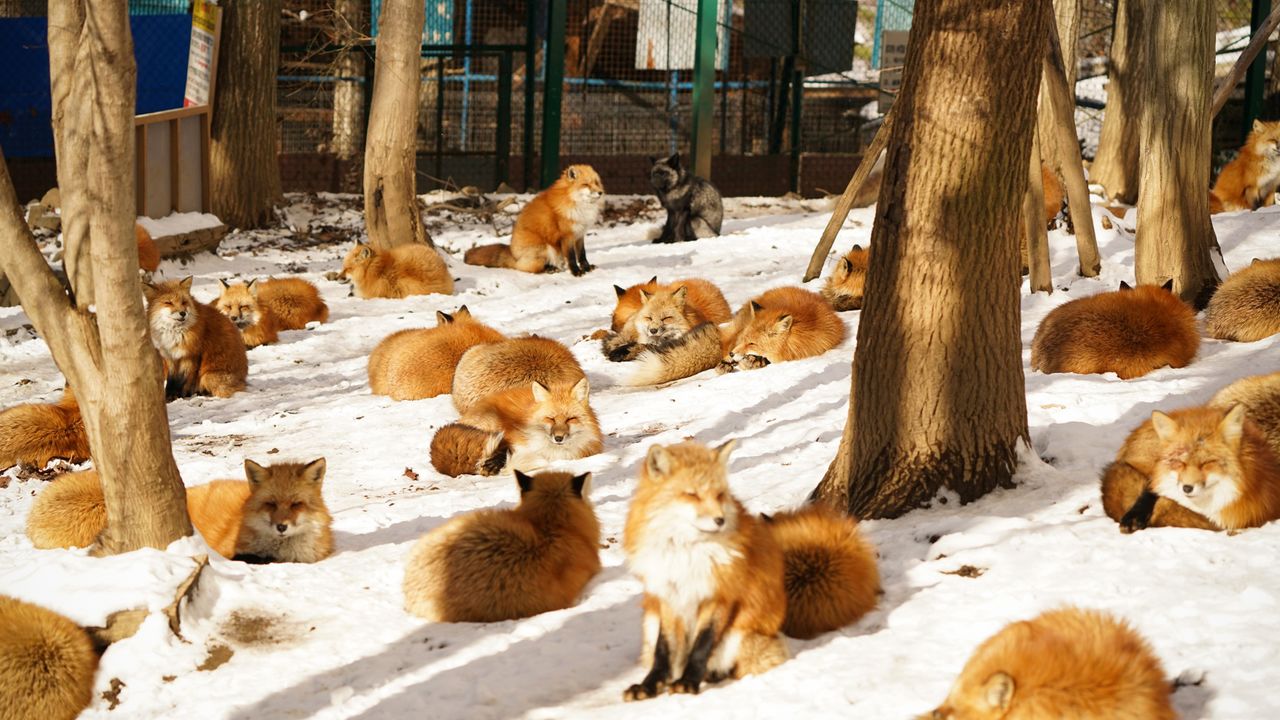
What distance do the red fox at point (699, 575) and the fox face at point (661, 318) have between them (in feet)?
19.4

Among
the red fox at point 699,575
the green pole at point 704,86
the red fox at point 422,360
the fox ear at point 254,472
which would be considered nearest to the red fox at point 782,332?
the red fox at point 422,360

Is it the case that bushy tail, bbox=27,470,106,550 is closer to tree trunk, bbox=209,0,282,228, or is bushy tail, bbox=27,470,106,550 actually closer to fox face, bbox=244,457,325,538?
fox face, bbox=244,457,325,538

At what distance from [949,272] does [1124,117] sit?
9457 millimetres

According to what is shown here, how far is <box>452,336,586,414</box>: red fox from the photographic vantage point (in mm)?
8227

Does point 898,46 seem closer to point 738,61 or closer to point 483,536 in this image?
point 738,61

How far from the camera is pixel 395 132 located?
519 inches

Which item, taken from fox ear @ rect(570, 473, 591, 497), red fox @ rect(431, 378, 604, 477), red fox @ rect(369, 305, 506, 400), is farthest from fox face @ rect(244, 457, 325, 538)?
red fox @ rect(369, 305, 506, 400)

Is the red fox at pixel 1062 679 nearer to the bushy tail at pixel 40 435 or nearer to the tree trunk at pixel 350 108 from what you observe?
the bushy tail at pixel 40 435

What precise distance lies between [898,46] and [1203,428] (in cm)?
1910

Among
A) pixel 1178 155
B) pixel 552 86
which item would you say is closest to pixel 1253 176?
pixel 1178 155

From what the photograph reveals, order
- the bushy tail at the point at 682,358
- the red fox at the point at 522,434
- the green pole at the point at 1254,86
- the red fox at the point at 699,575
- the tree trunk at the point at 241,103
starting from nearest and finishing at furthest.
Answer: the red fox at the point at 699,575, the red fox at the point at 522,434, the bushy tail at the point at 682,358, the tree trunk at the point at 241,103, the green pole at the point at 1254,86

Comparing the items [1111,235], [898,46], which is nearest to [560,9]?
[898,46]

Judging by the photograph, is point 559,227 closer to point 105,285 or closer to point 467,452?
point 467,452

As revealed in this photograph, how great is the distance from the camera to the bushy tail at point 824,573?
170 inches
